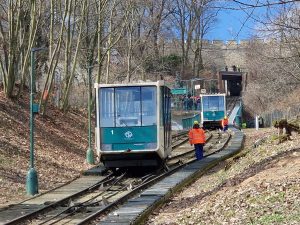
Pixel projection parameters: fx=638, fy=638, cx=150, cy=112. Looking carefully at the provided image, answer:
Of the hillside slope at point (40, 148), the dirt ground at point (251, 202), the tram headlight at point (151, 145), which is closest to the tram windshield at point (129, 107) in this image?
the tram headlight at point (151, 145)

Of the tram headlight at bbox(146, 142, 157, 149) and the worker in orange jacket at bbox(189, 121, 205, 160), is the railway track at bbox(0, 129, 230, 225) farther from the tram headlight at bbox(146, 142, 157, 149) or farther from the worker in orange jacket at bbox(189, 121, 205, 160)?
the worker in orange jacket at bbox(189, 121, 205, 160)

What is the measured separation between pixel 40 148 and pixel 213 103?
29.3m

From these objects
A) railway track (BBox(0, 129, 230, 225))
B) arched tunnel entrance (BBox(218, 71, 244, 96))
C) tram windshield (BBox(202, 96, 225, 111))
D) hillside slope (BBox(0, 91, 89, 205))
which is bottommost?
railway track (BBox(0, 129, 230, 225))

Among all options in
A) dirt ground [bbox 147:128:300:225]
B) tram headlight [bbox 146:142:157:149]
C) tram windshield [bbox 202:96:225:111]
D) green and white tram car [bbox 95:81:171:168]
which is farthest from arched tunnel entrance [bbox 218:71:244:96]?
dirt ground [bbox 147:128:300:225]

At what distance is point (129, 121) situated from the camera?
2117 cm

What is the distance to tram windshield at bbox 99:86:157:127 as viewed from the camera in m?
21.1

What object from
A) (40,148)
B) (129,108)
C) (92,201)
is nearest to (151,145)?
(129,108)

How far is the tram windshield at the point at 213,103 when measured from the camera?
173 ft

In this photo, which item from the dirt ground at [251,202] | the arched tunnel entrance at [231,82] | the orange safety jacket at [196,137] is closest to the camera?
the dirt ground at [251,202]

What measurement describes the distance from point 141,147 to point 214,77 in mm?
85900

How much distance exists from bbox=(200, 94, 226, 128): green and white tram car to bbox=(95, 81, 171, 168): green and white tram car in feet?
103

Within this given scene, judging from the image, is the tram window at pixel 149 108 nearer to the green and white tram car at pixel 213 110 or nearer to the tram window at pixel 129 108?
the tram window at pixel 129 108

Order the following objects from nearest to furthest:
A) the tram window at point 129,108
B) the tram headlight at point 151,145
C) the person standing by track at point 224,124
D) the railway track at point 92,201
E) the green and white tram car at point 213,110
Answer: the railway track at point 92,201 → the tram headlight at point 151,145 → the tram window at point 129,108 → the person standing by track at point 224,124 → the green and white tram car at point 213,110

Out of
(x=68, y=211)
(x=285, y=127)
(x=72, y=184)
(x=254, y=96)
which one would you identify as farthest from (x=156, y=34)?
(x=68, y=211)
